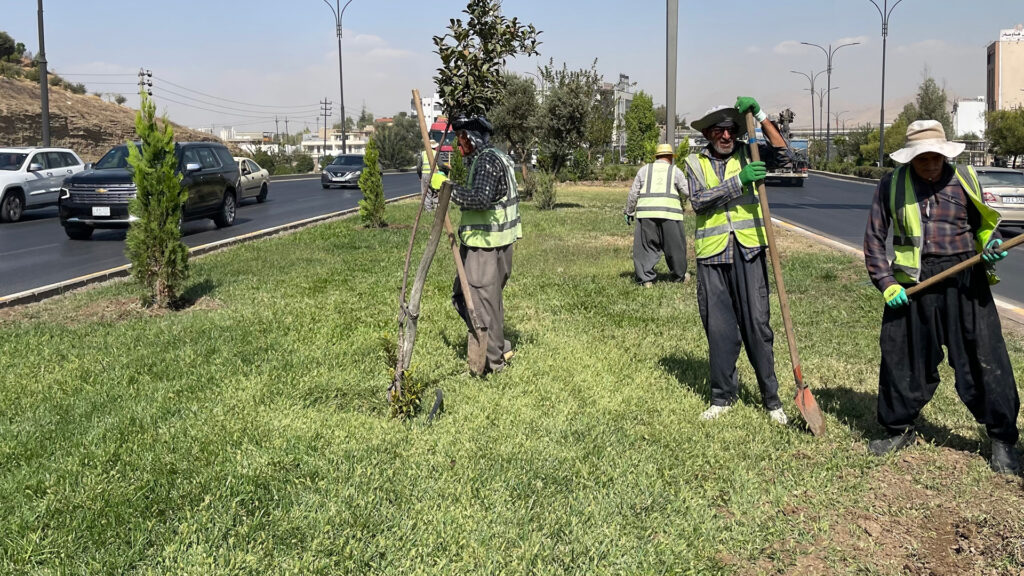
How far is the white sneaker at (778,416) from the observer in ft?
17.0

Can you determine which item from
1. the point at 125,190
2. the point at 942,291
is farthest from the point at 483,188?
the point at 125,190

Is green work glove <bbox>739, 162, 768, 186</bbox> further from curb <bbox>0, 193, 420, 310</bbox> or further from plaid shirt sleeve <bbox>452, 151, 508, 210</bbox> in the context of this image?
curb <bbox>0, 193, 420, 310</bbox>

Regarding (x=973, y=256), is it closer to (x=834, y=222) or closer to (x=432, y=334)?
(x=432, y=334)

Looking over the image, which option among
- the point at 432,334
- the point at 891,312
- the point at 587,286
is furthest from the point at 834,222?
the point at 891,312

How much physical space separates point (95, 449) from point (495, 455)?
75.8 inches

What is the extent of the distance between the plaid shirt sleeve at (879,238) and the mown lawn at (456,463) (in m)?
0.93

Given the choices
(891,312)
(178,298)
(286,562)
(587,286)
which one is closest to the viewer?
(286,562)

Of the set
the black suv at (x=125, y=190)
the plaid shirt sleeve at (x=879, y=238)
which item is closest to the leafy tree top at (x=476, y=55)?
the plaid shirt sleeve at (x=879, y=238)

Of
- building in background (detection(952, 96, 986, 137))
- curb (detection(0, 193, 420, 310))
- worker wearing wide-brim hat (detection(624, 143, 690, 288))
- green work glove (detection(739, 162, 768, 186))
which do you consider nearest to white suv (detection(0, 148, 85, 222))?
curb (detection(0, 193, 420, 310))

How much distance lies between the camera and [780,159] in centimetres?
512

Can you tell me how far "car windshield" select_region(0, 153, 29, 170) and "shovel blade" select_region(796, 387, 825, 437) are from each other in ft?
65.0

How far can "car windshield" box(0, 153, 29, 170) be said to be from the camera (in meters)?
19.9

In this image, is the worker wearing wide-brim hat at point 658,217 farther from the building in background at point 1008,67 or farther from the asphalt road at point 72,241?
the building in background at point 1008,67

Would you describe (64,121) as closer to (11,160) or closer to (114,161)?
(11,160)
